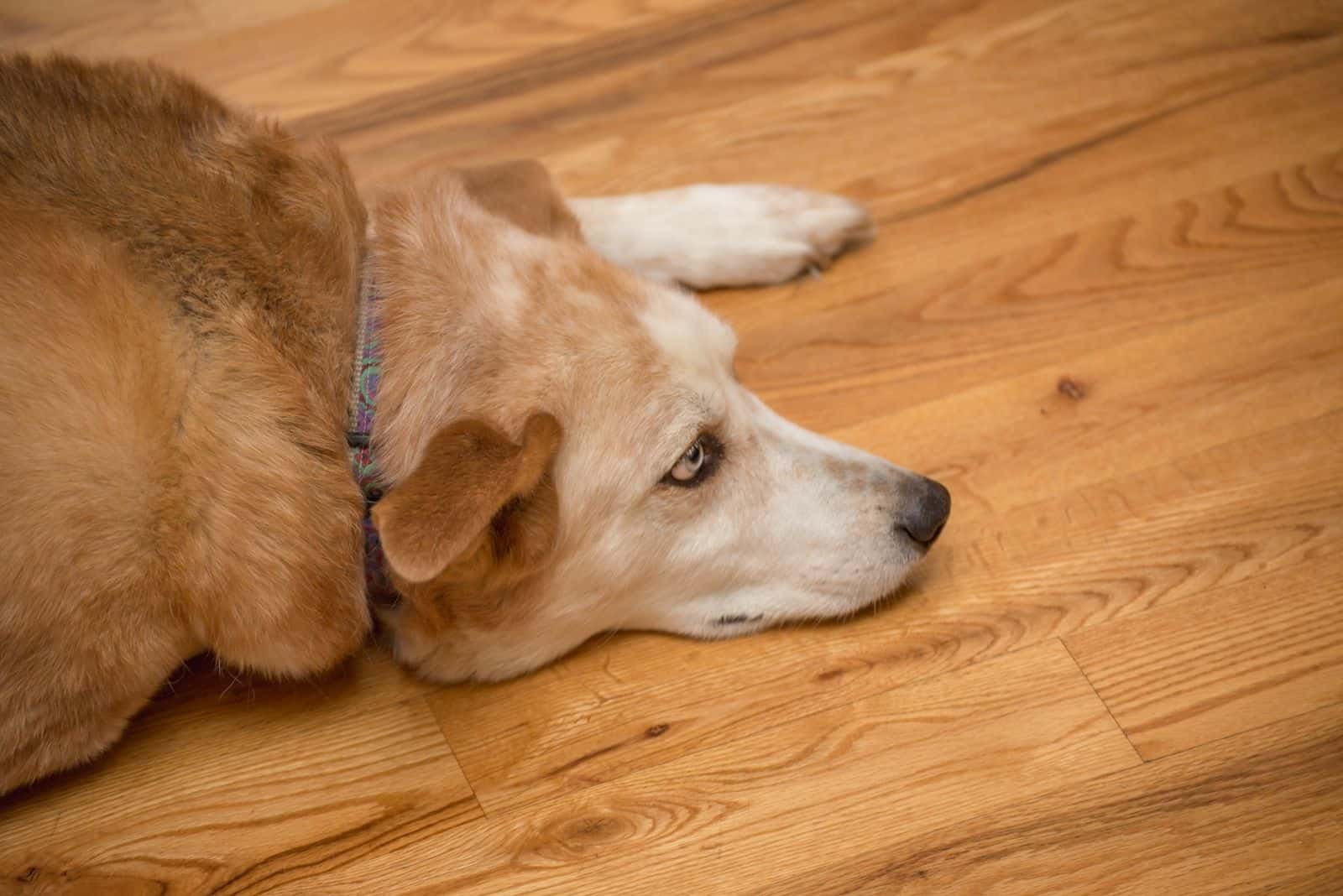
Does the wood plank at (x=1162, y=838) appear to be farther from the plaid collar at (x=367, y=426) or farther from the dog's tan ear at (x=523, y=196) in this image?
the dog's tan ear at (x=523, y=196)

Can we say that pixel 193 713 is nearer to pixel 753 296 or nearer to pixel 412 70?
pixel 753 296

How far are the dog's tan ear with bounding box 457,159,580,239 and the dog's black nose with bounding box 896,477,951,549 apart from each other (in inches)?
31.0

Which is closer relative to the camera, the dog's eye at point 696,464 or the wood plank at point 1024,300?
the dog's eye at point 696,464

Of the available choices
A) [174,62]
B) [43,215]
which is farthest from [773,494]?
[174,62]

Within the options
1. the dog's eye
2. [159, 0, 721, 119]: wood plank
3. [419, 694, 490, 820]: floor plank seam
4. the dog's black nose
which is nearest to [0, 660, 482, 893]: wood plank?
[419, 694, 490, 820]: floor plank seam

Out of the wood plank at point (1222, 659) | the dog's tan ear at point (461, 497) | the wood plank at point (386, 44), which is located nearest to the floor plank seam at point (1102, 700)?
the wood plank at point (1222, 659)

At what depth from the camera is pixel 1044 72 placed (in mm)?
2939

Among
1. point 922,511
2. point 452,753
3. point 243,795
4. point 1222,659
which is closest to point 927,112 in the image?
point 922,511

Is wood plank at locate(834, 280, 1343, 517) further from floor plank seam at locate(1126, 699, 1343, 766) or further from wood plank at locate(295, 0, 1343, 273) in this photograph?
floor plank seam at locate(1126, 699, 1343, 766)

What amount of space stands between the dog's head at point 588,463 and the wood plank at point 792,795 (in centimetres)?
23

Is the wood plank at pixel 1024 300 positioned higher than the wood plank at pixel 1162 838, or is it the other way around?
the wood plank at pixel 1024 300

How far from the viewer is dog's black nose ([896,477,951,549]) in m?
1.99

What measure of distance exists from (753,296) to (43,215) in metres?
1.39

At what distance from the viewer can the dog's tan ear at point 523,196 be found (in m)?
2.18
